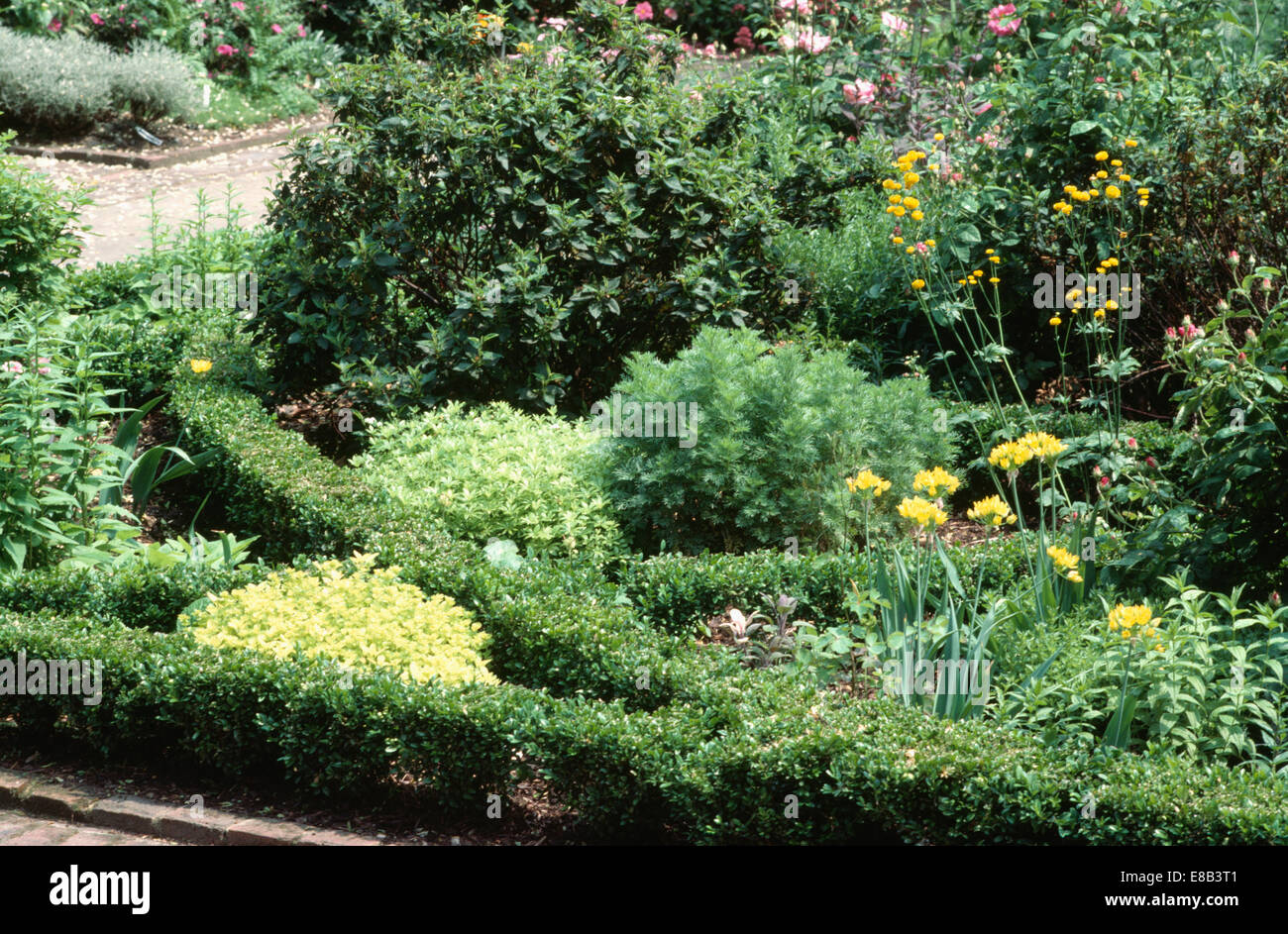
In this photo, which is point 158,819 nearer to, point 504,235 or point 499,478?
point 499,478

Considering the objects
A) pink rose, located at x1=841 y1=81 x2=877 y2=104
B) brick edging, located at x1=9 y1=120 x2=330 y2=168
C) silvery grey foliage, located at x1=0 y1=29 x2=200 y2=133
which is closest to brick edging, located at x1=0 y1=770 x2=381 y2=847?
pink rose, located at x1=841 y1=81 x2=877 y2=104

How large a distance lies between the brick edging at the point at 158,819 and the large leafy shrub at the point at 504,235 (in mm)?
2710

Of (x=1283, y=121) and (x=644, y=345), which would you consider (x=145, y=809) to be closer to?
(x=644, y=345)

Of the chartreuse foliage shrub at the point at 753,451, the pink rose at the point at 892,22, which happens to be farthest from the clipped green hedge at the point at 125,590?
the pink rose at the point at 892,22

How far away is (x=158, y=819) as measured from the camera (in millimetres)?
3850

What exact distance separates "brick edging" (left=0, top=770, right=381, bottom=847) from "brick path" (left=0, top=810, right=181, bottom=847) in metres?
0.03

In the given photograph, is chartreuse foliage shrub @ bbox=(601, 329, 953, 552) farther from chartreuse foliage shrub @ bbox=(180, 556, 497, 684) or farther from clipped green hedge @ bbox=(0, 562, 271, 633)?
clipped green hedge @ bbox=(0, 562, 271, 633)

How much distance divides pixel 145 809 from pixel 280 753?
42 cm

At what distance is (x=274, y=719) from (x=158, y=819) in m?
0.44

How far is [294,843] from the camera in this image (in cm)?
372

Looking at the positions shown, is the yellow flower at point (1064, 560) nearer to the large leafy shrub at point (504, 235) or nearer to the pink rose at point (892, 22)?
the large leafy shrub at point (504, 235)

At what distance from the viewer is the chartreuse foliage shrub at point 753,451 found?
5.30 metres

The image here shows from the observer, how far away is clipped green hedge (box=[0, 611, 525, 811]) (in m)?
3.79

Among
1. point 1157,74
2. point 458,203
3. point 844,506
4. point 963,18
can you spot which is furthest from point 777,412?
point 963,18
